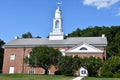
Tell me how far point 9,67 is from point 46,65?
57.6ft

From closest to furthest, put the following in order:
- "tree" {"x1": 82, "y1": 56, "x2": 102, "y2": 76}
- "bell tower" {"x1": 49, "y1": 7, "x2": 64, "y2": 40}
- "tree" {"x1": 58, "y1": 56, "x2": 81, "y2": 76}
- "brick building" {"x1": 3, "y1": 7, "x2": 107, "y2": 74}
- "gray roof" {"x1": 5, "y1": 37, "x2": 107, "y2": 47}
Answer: "tree" {"x1": 58, "y1": 56, "x2": 81, "y2": 76}, "tree" {"x1": 82, "y1": 56, "x2": 102, "y2": 76}, "brick building" {"x1": 3, "y1": 7, "x2": 107, "y2": 74}, "gray roof" {"x1": 5, "y1": 37, "x2": 107, "y2": 47}, "bell tower" {"x1": 49, "y1": 7, "x2": 64, "y2": 40}

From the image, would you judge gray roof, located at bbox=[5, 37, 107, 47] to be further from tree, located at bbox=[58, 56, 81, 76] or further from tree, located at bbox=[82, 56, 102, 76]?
tree, located at bbox=[58, 56, 81, 76]

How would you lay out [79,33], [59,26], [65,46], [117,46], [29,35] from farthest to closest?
[29,35]
[79,33]
[117,46]
[59,26]
[65,46]

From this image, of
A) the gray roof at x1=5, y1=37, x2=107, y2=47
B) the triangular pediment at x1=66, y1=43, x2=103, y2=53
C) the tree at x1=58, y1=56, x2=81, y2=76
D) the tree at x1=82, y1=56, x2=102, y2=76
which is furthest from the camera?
the gray roof at x1=5, y1=37, x2=107, y2=47

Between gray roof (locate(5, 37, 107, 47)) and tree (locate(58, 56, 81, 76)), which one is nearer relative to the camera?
tree (locate(58, 56, 81, 76))

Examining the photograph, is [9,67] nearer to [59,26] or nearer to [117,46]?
[59,26]

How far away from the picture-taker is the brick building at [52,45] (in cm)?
5681

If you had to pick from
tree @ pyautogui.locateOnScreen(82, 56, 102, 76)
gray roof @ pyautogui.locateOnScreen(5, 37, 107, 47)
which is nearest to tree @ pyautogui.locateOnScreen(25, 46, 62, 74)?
tree @ pyautogui.locateOnScreen(82, 56, 102, 76)

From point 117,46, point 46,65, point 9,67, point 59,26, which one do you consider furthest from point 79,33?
point 46,65

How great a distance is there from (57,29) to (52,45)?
16.6ft

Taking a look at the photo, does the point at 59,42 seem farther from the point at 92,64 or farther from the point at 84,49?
the point at 92,64

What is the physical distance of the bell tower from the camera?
62906mm

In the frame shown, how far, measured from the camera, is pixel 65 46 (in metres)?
59.6

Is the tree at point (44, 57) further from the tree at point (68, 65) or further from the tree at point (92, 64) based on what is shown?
the tree at point (92, 64)
